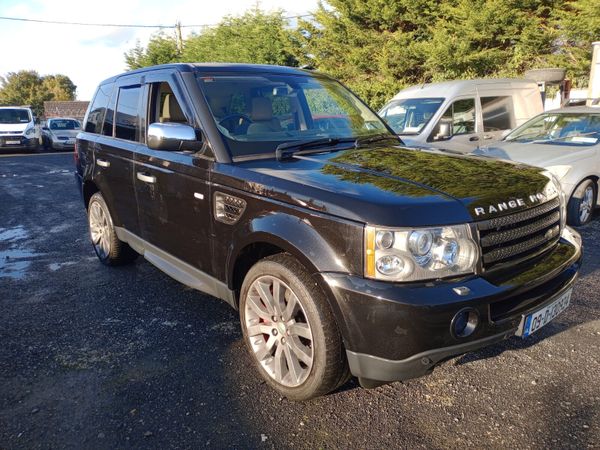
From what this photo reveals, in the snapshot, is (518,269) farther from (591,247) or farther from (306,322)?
(591,247)

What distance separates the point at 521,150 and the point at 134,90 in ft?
16.4

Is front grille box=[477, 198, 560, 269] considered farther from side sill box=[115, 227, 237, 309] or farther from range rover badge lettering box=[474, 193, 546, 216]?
side sill box=[115, 227, 237, 309]

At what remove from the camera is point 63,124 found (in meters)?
22.2

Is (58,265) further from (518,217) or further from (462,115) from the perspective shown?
(462,115)

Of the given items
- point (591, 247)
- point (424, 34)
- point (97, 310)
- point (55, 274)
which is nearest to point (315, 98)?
point (97, 310)

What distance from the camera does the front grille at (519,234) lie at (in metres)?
2.43

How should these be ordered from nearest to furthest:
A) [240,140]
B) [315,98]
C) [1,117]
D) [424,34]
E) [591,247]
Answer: [240,140] < [315,98] < [591,247] < [424,34] < [1,117]

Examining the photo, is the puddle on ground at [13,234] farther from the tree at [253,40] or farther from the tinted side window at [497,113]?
the tree at [253,40]

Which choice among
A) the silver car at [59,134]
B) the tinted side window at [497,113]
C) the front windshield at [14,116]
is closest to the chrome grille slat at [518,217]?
the tinted side window at [497,113]

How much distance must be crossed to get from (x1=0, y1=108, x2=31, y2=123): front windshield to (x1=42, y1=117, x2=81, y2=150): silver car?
1.25 m

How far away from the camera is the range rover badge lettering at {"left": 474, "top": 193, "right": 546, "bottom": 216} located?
240cm

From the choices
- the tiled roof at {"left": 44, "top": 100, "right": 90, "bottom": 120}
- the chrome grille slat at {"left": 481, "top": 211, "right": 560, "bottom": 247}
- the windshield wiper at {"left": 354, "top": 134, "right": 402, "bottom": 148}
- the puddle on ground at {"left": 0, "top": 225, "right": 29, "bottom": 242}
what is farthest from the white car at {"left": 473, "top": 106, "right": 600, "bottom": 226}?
the tiled roof at {"left": 44, "top": 100, "right": 90, "bottom": 120}

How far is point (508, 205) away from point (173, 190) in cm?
224

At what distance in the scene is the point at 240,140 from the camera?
127 inches
